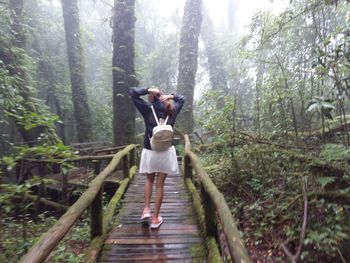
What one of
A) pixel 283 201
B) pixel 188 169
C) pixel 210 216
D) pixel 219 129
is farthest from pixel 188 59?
pixel 210 216

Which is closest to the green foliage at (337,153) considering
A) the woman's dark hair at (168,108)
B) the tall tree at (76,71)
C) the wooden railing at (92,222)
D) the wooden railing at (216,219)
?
the wooden railing at (216,219)

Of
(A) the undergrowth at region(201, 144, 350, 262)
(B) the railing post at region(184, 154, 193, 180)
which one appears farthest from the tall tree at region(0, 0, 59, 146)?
(A) the undergrowth at region(201, 144, 350, 262)

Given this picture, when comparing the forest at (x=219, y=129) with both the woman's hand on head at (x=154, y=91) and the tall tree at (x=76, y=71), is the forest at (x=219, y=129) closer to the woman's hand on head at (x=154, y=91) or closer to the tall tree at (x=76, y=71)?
the tall tree at (x=76, y=71)

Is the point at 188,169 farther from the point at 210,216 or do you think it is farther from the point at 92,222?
the point at 92,222

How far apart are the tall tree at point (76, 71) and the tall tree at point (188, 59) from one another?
17.7ft

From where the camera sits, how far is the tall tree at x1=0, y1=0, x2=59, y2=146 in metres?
6.21

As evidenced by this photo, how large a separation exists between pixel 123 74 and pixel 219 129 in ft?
12.3

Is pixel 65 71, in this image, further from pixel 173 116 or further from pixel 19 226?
pixel 173 116

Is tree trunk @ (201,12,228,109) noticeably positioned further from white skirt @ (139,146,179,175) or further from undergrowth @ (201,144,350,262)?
white skirt @ (139,146,179,175)

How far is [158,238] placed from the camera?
4.56m

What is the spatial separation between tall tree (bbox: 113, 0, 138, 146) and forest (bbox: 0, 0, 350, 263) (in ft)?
0.10

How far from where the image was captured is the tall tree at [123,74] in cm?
1030

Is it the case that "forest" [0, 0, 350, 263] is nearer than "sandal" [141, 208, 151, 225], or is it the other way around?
"forest" [0, 0, 350, 263]

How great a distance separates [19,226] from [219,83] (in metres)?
17.2
